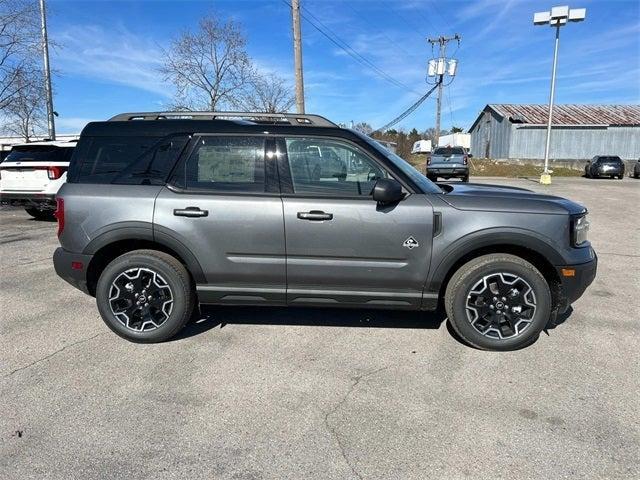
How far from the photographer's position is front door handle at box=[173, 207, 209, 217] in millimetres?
3824

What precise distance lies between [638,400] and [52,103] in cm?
2234

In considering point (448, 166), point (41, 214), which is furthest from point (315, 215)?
point (448, 166)

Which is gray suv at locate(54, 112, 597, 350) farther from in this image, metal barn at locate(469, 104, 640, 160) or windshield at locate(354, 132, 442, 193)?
metal barn at locate(469, 104, 640, 160)

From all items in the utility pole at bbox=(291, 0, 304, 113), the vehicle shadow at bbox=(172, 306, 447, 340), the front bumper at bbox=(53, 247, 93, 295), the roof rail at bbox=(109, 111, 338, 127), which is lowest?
the vehicle shadow at bbox=(172, 306, 447, 340)

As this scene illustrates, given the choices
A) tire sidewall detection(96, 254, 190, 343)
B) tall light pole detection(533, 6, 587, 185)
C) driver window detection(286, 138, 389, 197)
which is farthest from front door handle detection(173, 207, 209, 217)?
tall light pole detection(533, 6, 587, 185)

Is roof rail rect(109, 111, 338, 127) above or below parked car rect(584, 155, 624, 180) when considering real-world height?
above

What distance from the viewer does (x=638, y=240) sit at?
28.7 ft

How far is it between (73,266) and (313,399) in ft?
8.03

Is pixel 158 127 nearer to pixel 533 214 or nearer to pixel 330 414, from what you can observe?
pixel 330 414

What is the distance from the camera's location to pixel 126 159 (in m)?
4.01

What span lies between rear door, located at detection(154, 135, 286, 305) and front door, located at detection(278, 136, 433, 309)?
13cm

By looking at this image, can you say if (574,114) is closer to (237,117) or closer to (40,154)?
(40,154)

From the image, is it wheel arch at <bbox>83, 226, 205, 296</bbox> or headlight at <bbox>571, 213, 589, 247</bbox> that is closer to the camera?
headlight at <bbox>571, 213, 589, 247</bbox>

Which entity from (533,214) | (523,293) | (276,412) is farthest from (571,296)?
(276,412)
